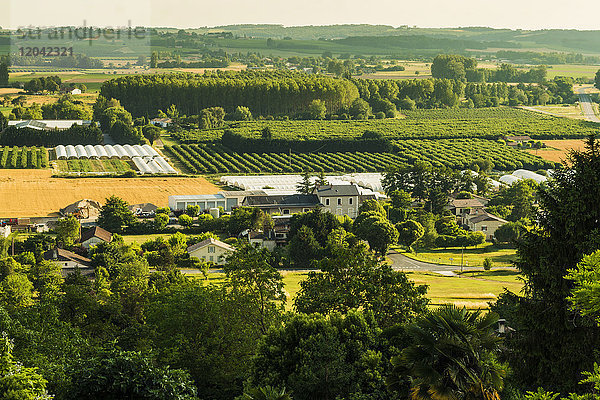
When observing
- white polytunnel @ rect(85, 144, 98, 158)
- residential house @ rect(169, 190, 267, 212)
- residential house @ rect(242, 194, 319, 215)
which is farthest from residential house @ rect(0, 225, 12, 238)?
white polytunnel @ rect(85, 144, 98, 158)

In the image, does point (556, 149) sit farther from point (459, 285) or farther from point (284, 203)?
point (459, 285)

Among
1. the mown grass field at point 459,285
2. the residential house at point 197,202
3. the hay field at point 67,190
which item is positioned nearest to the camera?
the mown grass field at point 459,285

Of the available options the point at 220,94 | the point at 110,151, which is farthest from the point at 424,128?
the point at 110,151

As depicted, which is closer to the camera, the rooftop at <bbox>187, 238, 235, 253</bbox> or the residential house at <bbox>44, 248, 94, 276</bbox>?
the residential house at <bbox>44, 248, 94, 276</bbox>

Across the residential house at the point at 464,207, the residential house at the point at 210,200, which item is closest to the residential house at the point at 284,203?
the residential house at the point at 210,200

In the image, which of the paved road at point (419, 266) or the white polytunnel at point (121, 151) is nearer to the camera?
the paved road at point (419, 266)

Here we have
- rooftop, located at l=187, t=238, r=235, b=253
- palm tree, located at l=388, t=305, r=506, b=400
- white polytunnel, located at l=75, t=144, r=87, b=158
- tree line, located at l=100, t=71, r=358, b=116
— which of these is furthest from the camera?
tree line, located at l=100, t=71, r=358, b=116

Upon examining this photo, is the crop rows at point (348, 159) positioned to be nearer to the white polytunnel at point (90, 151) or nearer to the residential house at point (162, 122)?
the white polytunnel at point (90, 151)

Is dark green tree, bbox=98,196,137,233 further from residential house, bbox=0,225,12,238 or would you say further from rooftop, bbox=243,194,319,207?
rooftop, bbox=243,194,319,207
